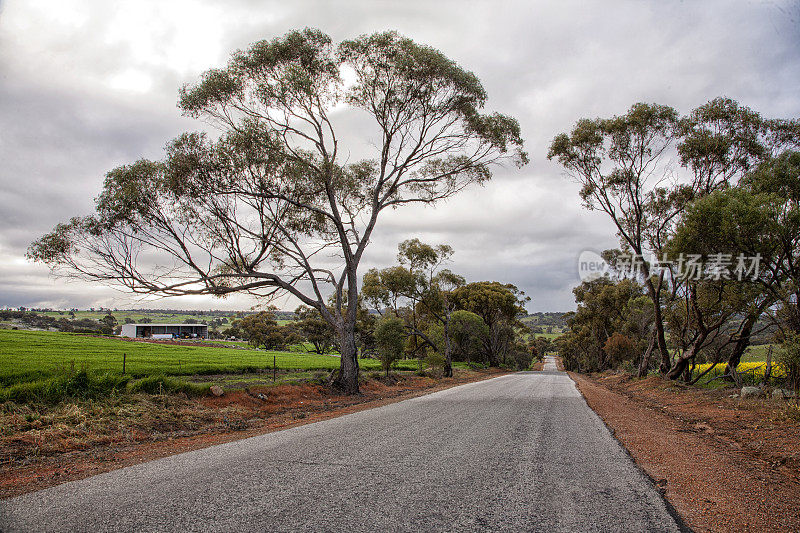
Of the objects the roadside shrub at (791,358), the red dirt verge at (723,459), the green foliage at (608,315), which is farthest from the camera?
the green foliage at (608,315)

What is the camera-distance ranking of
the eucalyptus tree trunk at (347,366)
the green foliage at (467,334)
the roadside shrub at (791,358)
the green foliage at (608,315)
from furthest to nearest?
the green foliage at (467,334) → the green foliage at (608,315) → the eucalyptus tree trunk at (347,366) → the roadside shrub at (791,358)

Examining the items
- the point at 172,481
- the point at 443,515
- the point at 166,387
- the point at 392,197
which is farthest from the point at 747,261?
the point at 166,387

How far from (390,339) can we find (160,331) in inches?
3435

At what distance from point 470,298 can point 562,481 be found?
153 ft

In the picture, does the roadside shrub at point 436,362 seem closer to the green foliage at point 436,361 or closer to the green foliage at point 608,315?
the green foliage at point 436,361

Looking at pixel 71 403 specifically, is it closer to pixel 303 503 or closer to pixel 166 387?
pixel 166 387

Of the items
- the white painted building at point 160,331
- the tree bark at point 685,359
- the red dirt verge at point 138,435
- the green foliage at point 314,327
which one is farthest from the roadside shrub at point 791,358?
the white painted building at point 160,331

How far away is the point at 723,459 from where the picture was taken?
A: 675cm

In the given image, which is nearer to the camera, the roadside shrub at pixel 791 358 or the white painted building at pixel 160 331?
the roadside shrub at pixel 791 358

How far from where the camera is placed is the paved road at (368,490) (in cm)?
369

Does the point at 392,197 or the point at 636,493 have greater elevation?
the point at 392,197

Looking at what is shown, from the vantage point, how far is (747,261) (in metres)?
14.3

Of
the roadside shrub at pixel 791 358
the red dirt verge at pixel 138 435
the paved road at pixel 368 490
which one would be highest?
the roadside shrub at pixel 791 358

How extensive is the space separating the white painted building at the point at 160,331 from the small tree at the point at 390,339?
77886mm
